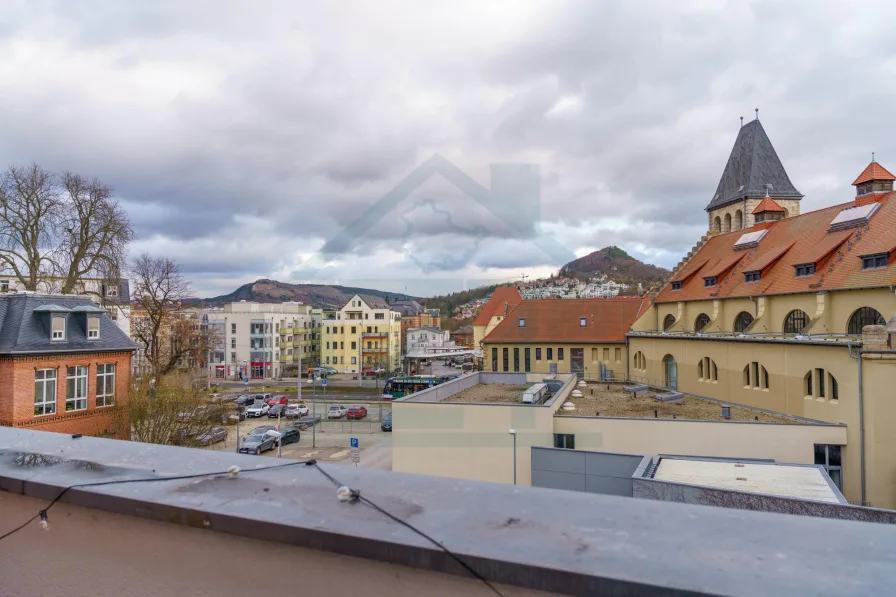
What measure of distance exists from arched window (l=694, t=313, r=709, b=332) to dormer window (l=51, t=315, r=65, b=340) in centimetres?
3097

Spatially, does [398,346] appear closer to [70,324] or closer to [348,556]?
[70,324]

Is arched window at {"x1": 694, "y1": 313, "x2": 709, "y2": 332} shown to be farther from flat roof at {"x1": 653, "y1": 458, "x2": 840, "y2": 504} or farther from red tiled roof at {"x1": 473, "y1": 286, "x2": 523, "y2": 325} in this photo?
red tiled roof at {"x1": 473, "y1": 286, "x2": 523, "y2": 325}

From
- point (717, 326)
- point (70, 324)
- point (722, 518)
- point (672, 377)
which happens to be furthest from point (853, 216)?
point (70, 324)

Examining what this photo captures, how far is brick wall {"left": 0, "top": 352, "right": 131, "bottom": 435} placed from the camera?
631 inches

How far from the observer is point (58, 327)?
18.0 metres

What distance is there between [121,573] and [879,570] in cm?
200

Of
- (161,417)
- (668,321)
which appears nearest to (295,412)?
(161,417)

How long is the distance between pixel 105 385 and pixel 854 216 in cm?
3061

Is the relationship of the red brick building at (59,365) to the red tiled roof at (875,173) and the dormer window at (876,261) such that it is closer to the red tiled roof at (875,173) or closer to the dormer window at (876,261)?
the dormer window at (876,261)

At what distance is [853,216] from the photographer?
23.9 m

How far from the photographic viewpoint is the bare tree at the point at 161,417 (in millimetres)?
16969

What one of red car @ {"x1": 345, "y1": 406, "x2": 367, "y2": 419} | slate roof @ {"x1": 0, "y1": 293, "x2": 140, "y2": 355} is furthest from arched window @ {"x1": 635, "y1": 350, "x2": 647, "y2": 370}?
slate roof @ {"x1": 0, "y1": 293, "x2": 140, "y2": 355}

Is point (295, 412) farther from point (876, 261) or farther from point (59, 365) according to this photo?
point (876, 261)

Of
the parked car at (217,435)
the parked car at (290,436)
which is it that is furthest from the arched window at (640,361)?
the parked car at (217,435)
